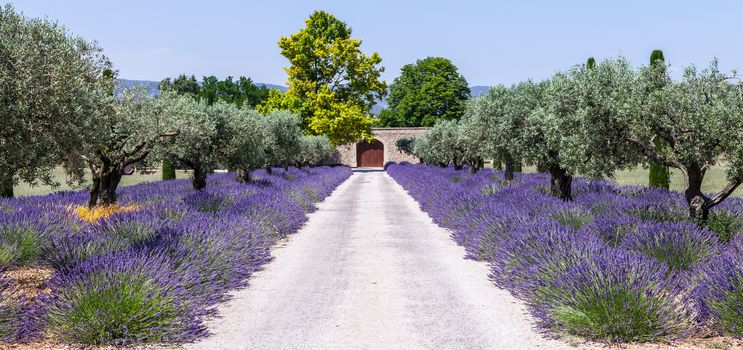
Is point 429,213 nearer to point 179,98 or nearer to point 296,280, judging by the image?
point 179,98

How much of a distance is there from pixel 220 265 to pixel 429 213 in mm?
10152

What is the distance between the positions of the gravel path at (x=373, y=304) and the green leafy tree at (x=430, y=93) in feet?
219

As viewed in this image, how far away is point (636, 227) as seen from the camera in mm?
9602

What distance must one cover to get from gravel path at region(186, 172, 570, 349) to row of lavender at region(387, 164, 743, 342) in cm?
37

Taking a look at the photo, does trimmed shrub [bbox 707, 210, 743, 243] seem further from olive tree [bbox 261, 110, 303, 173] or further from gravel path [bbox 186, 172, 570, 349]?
olive tree [bbox 261, 110, 303, 173]

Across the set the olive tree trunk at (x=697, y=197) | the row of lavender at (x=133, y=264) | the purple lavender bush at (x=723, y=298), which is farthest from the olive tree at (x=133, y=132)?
the purple lavender bush at (x=723, y=298)

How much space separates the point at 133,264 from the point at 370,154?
6938 cm

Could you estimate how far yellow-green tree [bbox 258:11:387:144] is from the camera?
5091 cm

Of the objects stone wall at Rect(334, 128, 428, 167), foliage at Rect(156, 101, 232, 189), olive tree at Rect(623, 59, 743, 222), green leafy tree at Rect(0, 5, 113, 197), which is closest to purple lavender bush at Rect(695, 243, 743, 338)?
olive tree at Rect(623, 59, 743, 222)

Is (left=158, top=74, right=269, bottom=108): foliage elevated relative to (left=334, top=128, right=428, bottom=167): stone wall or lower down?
elevated

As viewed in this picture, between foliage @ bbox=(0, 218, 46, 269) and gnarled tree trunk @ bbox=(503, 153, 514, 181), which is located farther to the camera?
gnarled tree trunk @ bbox=(503, 153, 514, 181)

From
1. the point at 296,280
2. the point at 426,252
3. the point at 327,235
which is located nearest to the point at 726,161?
the point at 426,252

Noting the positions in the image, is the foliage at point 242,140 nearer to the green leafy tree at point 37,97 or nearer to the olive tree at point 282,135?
the olive tree at point 282,135

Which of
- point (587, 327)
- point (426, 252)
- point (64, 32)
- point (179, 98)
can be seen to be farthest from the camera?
point (179, 98)
